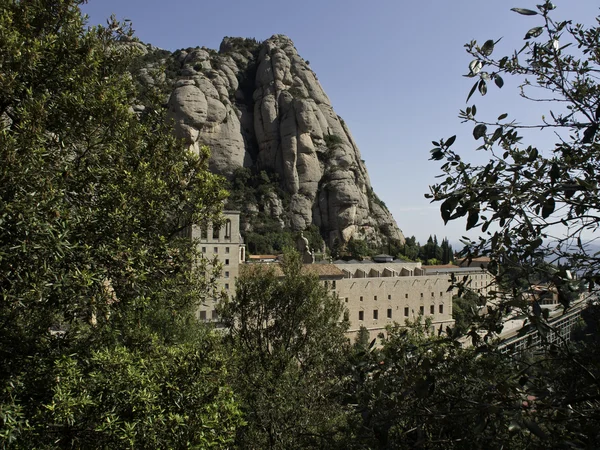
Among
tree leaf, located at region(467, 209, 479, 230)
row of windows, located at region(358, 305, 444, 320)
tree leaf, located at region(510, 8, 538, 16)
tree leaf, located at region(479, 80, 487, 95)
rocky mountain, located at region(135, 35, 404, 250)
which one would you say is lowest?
row of windows, located at region(358, 305, 444, 320)

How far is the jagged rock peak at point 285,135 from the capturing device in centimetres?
7650

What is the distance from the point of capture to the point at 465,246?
3.14m

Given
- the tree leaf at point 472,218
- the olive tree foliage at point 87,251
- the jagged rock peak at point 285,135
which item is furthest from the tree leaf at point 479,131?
the jagged rock peak at point 285,135

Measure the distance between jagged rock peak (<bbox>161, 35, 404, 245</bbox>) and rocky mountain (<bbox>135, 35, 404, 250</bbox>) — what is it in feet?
0.62

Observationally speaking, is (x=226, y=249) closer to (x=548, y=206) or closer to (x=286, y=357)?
(x=286, y=357)

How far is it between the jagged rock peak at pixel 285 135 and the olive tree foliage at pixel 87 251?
66428 mm

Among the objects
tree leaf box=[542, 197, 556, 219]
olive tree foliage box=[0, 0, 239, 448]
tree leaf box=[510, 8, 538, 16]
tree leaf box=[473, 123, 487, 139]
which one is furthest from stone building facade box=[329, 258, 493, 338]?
tree leaf box=[510, 8, 538, 16]

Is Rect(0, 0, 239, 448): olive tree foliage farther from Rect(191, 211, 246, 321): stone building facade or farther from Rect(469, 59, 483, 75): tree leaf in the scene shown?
Rect(191, 211, 246, 321): stone building facade

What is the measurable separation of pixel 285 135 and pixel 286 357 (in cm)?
7213

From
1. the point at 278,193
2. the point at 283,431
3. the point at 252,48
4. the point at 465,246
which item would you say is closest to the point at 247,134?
the point at 278,193

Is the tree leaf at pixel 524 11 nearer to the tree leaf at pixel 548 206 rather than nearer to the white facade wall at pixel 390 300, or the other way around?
the tree leaf at pixel 548 206

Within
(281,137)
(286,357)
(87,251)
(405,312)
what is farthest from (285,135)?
(87,251)

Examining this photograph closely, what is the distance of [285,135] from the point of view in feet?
270

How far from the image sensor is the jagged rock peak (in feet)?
251
